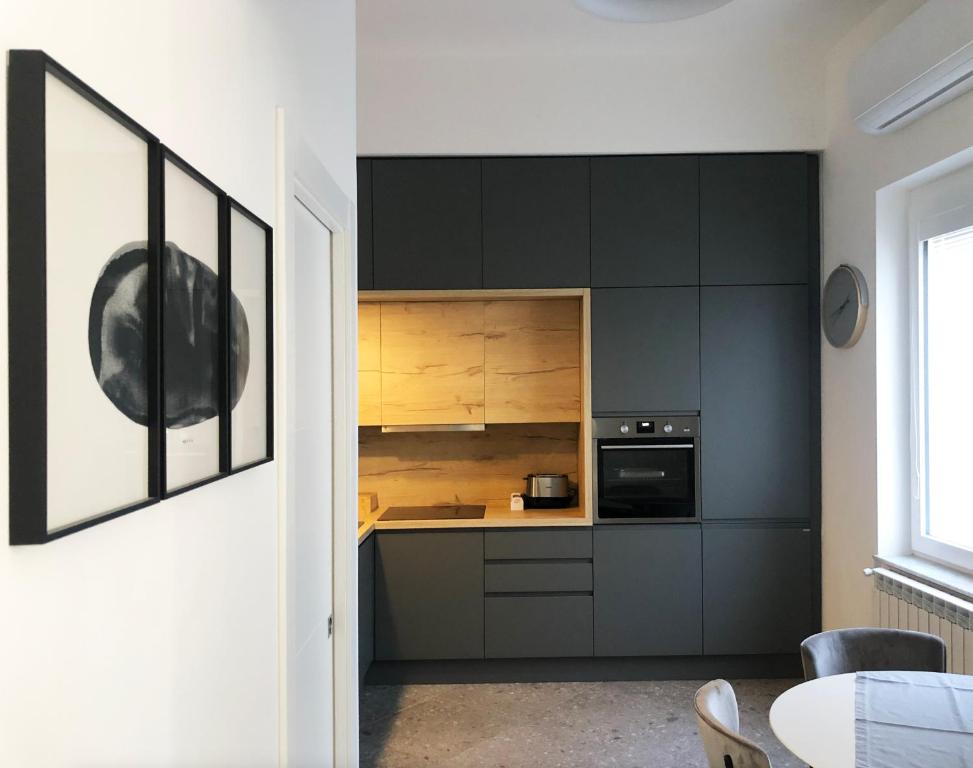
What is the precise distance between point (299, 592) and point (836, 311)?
3.00 metres

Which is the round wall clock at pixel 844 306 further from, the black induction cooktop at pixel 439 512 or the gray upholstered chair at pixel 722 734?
the gray upholstered chair at pixel 722 734

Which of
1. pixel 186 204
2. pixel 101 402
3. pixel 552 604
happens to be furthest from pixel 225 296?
pixel 552 604

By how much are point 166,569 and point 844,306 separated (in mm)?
3516

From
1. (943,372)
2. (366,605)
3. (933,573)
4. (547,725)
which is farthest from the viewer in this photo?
(366,605)

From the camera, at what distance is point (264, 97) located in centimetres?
158

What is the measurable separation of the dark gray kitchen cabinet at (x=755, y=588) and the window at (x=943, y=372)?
2.32 feet

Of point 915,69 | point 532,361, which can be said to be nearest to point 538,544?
point 532,361

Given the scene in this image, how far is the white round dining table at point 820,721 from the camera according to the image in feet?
6.00

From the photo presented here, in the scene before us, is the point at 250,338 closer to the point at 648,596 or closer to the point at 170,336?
the point at 170,336

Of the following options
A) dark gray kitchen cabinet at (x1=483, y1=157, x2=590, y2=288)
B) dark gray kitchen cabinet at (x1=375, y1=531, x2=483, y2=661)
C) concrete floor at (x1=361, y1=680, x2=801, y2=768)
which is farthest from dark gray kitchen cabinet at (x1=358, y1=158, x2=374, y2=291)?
concrete floor at (x1=361, y1=680, x2=801, y2=768)

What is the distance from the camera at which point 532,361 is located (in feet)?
15.0

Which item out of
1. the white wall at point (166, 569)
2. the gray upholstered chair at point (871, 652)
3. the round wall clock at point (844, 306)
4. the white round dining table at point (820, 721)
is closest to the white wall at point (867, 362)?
the round wall clock at point (844, 306)

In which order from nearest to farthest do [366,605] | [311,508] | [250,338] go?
[250,338] → [311,508] → [366,605]

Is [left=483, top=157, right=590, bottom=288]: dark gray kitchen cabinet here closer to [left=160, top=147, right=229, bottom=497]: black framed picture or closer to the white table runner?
the white table runner
